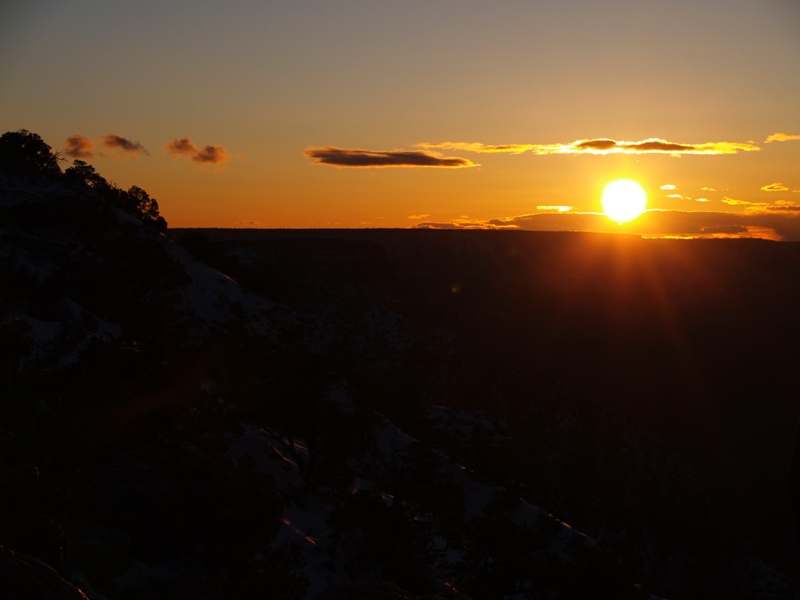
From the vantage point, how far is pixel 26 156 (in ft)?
225

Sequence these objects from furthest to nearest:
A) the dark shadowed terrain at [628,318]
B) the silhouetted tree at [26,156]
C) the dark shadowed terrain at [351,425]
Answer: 1. the dark shadowed terrain at [628,318]
2. the silhouetted tree at [26,156]
3. the dark shadowed terrain at [351,425]

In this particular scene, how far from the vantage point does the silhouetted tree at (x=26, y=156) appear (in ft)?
217

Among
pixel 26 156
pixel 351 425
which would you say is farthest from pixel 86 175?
pixel 351 425

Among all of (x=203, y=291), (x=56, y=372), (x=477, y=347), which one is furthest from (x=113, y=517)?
(x=477, y=347)

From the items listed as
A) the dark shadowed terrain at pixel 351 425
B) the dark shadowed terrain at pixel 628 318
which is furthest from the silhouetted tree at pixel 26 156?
the dark shadowed terrain at pixel 628 318

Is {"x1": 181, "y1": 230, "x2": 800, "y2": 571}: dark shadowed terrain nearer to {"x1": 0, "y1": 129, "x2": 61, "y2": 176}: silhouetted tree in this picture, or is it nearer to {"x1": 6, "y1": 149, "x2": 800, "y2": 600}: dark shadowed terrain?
{"x1": 6, "y1": 149, "x2": 800, "y2": 600}: dark shadowed terrain

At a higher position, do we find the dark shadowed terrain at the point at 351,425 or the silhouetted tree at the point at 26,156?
the silhouetted tree at the point at 26,156

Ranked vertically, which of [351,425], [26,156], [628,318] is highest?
[26,156]

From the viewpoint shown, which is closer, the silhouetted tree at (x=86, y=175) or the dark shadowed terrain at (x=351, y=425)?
the dark shadowed terrain at (x=351, y=425)

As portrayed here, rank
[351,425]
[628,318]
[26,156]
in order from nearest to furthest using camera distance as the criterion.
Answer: [351,425] < [26,156] < [628,318]

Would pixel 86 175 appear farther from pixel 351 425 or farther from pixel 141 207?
pixel 351 425

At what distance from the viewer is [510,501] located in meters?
41.3

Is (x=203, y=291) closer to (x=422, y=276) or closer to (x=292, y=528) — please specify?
(x=292, y=528)

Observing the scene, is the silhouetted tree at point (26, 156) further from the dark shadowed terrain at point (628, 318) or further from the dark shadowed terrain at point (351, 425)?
the dark shadowed terrain at point (628, 318)
